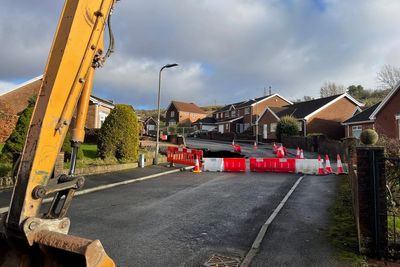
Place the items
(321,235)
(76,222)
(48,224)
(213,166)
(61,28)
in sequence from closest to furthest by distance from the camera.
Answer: (48,224) < (61,28) < (321,235) < (76,222) < (213,166)

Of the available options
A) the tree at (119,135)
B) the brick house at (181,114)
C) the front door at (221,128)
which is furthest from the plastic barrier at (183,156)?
the brick house at (181,114)

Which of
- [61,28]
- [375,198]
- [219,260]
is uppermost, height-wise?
[61,28]

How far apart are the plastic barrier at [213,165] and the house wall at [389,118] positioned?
1634 centimetres

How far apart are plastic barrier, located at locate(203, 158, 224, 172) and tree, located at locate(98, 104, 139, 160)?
13.7 feet

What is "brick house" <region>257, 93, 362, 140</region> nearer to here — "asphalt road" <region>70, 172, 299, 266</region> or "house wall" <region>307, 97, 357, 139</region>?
"house wall" <region>307, 97, 357, 139</region>

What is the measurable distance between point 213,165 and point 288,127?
27.6 metres

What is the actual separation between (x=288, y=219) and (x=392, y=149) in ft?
13.5

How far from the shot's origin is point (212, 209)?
9586mm

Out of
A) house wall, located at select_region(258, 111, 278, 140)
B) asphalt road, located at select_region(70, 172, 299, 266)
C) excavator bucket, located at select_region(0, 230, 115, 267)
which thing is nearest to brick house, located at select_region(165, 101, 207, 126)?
house wall, located at select_region(258, 111, 278, 140)

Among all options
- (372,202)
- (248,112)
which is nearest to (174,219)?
(372,202)

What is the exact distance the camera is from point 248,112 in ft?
236

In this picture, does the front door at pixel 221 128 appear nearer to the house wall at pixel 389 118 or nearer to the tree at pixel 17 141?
the house wall at pixel 389 118

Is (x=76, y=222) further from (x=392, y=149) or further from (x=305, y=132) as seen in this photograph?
(x=305, y=132)

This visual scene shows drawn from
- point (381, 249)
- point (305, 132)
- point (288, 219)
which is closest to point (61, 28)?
point (381, 249)
